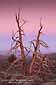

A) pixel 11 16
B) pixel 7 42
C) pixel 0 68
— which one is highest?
pixel 11 16

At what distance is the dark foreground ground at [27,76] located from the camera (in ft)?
12.4

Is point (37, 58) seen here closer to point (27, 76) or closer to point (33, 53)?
point (33, 53)

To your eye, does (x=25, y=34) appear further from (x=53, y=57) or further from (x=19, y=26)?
(x=53, y=57)

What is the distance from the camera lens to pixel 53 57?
12.7ft

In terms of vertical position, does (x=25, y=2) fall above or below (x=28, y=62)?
above

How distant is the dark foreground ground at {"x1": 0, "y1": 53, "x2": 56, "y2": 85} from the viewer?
377cm

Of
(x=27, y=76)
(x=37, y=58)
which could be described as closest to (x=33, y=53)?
(x=37, y=58)

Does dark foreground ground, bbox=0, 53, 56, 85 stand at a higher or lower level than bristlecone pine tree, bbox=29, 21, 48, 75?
lower

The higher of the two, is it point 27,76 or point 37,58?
point 37,58

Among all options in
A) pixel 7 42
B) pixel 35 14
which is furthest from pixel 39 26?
pixel 7 42

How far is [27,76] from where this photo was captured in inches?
150

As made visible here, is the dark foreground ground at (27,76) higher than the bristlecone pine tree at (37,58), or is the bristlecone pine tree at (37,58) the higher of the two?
the bristlecone pine tree at (37,58)

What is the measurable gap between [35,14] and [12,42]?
1.28 feet

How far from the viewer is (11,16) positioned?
3934 mm
